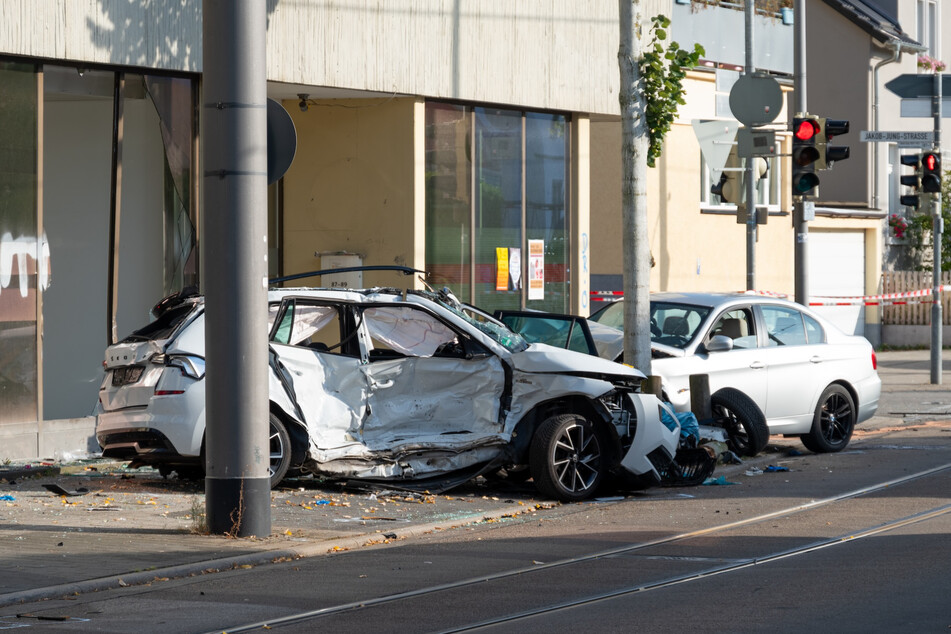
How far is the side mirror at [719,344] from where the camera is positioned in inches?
567

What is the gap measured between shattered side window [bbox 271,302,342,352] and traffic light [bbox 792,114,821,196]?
828 centimetres

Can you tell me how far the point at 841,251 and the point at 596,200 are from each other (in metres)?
11.9

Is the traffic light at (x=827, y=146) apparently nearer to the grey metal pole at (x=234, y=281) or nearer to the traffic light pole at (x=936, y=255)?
the traffic light pole at (x=936, y=255)

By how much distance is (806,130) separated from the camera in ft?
59.7

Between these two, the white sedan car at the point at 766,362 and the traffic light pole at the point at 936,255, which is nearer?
the white sedan car at the point at 766,362

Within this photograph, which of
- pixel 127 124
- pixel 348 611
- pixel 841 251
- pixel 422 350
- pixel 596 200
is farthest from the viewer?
pixel 841 251

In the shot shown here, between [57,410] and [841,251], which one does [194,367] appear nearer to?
[57,410]

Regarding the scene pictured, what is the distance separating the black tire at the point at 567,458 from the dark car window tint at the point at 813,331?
4.50m

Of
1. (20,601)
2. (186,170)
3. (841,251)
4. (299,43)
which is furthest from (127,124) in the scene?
(841,251)

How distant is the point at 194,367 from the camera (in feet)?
36.9

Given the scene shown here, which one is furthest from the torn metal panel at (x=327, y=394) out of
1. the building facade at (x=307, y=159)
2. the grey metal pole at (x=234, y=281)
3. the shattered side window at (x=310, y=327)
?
the building facade at (x=307, y=159)

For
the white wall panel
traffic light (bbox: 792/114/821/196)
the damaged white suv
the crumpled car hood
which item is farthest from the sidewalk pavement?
traffic light (bbox: 792/114/821/196)

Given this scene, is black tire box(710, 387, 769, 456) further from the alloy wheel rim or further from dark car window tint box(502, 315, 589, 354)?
the alloy wheel rim

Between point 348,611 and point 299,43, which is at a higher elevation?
point 299,43
